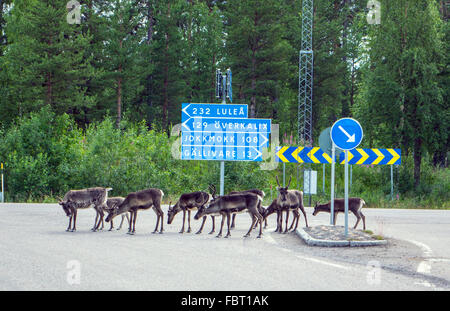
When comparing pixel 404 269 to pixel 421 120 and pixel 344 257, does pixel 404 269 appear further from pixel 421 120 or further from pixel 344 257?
pixel 421 120

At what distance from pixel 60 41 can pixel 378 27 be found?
23.4m

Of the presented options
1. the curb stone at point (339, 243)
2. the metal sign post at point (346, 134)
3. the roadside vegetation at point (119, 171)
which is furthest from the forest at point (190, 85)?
the curb stone at point (339, 243)

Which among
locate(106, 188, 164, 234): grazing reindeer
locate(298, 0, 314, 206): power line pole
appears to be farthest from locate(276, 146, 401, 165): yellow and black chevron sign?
locate(106, 188, 164, 234): grazing reindeer

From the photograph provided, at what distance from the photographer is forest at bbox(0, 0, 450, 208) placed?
3444cm

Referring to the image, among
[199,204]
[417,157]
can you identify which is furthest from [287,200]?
[417,157]

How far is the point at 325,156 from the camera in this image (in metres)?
27.9

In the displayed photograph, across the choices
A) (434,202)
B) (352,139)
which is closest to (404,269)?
(352,139)

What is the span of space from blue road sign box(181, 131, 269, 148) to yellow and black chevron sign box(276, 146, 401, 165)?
4.64 metres

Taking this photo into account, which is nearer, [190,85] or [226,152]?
[226,152]

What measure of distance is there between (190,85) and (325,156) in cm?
3571

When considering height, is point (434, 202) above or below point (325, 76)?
below

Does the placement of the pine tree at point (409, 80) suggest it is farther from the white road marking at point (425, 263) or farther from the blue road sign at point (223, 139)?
the white road marking at point (425, 263)

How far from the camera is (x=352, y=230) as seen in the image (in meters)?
15.5

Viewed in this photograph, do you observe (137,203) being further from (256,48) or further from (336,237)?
(256,48)
